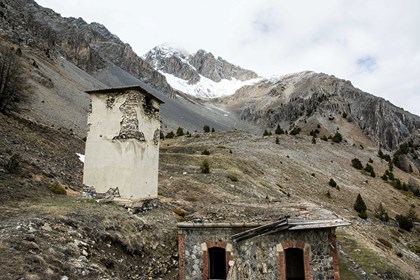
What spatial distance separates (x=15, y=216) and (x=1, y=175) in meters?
5.97

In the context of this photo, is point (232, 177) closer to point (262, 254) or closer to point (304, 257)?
point (262, 254)

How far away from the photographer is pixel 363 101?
150 m

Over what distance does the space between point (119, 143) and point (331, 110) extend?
4238 inches

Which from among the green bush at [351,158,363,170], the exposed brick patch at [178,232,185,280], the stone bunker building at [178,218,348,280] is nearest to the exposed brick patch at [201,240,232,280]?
the stone bunker building at [178,218,348,280]

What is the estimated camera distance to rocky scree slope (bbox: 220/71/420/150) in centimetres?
11794

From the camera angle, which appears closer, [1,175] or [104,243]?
[104,243]

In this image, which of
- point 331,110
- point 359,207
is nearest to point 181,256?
point 359,207

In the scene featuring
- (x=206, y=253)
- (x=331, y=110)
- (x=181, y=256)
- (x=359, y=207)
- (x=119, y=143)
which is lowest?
(x=181, y=256)

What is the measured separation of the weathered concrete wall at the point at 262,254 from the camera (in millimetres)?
14484

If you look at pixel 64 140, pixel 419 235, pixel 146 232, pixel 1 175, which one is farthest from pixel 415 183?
pixel 1 175

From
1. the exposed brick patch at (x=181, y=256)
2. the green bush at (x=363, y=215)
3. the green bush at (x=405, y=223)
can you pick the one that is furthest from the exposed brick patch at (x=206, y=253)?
the green bush at (x=405, y=223)

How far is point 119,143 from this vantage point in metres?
18.4

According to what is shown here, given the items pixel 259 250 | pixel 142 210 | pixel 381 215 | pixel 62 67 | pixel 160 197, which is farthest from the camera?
pixel 62 67

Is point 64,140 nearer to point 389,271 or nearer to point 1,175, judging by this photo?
point 1,175
